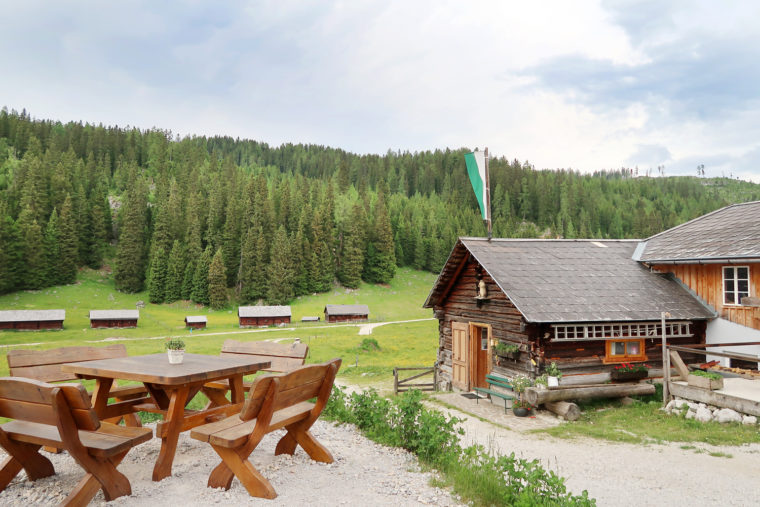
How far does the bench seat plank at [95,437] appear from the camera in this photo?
4.70 meters

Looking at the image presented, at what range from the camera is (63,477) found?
18.4 ft

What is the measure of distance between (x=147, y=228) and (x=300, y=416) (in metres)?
98.9

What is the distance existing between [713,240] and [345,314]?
50.6 m

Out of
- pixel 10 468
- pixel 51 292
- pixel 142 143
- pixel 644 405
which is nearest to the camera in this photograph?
pixel 10 468

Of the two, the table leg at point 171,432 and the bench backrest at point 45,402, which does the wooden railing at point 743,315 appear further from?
the bench backrest at point 45,402

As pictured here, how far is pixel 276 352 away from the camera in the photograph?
823 centimetres

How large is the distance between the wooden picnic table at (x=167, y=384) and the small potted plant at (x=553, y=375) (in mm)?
10144

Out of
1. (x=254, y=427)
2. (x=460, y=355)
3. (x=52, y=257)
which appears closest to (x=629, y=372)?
(x=460, y=355)

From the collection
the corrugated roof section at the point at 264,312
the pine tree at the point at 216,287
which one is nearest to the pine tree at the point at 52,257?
the pine tree at the point at 216,287

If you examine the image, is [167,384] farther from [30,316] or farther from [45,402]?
[30,316]

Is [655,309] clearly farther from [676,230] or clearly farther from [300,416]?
[300,416]

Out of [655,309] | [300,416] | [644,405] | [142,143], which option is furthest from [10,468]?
[142,143]

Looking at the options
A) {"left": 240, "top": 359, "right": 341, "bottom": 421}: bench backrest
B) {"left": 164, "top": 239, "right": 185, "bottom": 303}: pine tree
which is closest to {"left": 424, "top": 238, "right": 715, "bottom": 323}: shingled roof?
{"left": 240, "top": 359, "right": 341, "bottom": 421}: bench backrest

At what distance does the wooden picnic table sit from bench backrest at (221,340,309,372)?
3.20 ft
